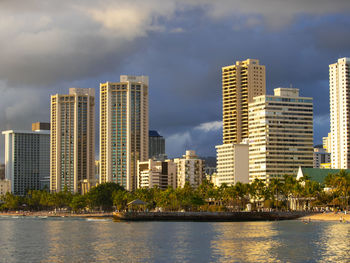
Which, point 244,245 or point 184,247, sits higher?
point 244,245

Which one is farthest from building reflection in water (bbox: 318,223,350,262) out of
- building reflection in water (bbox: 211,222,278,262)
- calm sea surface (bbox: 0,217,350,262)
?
building reflection in water (bbox: 211,222,278,262)

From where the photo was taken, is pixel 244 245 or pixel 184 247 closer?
pixel 244 245

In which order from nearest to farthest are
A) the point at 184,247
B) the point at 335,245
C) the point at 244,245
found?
the point at 335,245
the point at 244,245
the point at 184,247

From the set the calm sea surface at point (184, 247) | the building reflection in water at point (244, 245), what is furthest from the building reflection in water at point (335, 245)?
the building reflection in water at point (244, 245)

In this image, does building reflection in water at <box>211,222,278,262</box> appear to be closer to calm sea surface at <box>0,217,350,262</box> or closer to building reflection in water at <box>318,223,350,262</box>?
calm sea surface at <box>0,217,350,262</box>

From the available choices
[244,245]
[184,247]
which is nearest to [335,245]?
[244,245]

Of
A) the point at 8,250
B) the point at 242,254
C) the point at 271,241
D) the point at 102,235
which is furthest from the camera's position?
the point at 102,235

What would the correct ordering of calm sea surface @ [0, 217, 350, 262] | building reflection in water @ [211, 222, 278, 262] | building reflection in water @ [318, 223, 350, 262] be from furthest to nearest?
calm sea surface @ [0, 217, 350, 262] → building reflection in water @ [211, 222, 278, 262] → building reflection in water @ [318, 223, 350, 262]

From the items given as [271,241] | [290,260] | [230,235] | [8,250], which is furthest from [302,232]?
[8,250]

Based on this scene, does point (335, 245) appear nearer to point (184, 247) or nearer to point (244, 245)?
point (244, 245)

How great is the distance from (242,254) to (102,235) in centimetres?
5230

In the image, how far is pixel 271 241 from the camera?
126375 millimetres

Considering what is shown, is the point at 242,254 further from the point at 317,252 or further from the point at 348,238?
the point at 348,238

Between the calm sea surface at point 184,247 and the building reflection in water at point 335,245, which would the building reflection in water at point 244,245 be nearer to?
the calm sea surface at point 184,247
